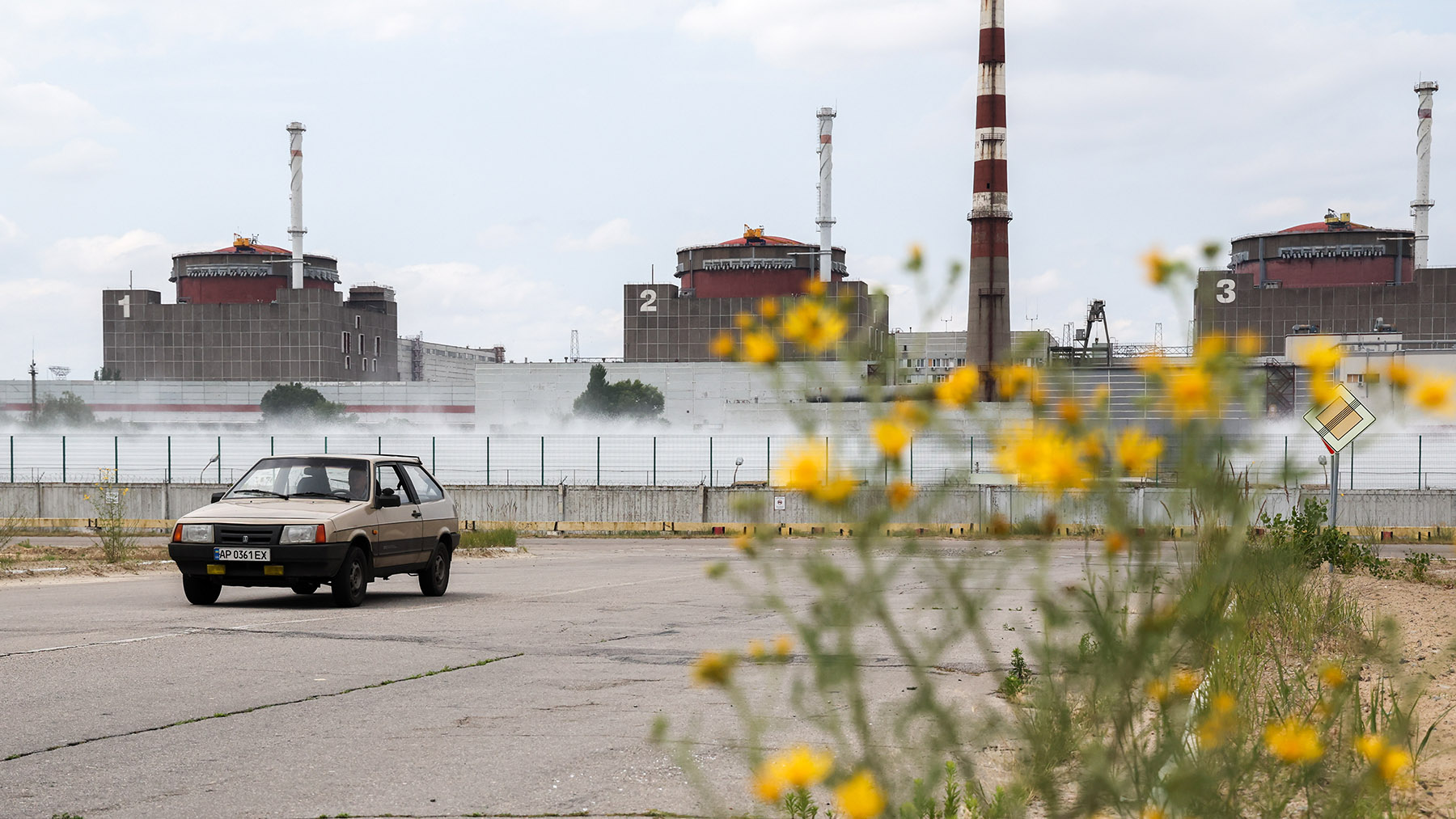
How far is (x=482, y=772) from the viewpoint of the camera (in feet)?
19.7

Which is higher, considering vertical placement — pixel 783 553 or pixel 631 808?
pixel 783 553

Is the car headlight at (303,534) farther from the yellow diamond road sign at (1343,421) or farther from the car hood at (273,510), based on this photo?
the yellow diamond road sign at (1343,421)

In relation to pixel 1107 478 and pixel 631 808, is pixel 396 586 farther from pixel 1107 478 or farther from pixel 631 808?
pixel 1107 478

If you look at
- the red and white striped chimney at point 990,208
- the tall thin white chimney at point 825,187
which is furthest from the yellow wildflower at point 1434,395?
the tall thin white chimney at point 825,187

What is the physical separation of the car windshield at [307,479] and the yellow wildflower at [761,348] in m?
12.4

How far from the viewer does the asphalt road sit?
5.59m

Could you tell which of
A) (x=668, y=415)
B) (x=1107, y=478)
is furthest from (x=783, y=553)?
(x=668, y=415)

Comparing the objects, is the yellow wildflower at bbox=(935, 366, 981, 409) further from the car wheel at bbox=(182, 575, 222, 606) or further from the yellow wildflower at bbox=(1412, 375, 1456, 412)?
the car wheel at bbox=(182, 575, 222, 606)

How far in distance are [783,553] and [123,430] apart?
4537 inches

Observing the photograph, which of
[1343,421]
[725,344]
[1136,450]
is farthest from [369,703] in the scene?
Result: [1343,421]

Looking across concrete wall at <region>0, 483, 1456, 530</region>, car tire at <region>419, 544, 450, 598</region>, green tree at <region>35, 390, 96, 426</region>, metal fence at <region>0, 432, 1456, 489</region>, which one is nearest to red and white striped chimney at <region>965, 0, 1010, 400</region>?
metal fence at <region>0, 432, 1456, 489</region>

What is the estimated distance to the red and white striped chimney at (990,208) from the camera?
2483 inches

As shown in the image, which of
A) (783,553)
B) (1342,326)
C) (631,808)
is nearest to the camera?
(783,553)

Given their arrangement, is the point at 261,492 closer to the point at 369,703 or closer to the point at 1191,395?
the point at 369,703
